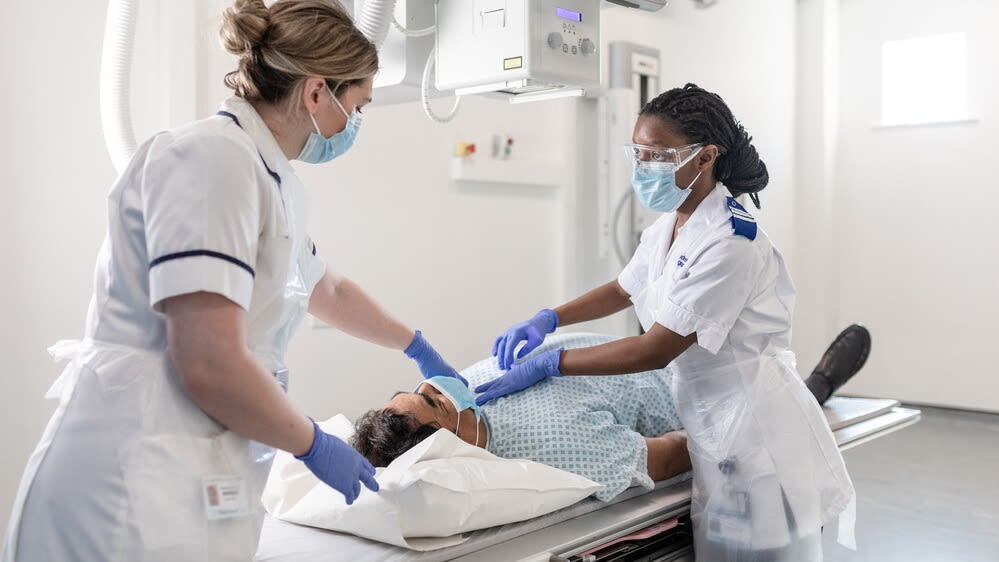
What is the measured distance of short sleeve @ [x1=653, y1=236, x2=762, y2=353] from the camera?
5.76ft

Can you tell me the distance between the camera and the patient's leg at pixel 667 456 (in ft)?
6.47

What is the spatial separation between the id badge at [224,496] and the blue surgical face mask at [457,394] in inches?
26.9

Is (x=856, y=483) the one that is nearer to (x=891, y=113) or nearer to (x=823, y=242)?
(x=823, y=242)

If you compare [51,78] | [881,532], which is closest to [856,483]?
[881,532]

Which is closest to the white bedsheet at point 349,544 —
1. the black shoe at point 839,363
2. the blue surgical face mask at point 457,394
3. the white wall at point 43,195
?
the blue surgical face mask at point 457,394

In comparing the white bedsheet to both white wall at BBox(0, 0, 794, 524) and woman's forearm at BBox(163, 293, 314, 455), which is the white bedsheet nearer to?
woman's forearm at BBox(163, 293, 314, 455)

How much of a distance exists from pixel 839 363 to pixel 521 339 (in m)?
1.41

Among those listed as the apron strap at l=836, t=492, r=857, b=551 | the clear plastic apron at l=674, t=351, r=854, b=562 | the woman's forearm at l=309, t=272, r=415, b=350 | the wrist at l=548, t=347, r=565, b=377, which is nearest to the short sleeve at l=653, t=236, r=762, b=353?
the clear plastic apron at l=674, t=351, r=854, b=562

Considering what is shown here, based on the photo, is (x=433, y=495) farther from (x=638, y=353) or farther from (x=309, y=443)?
(x=638, y=353)

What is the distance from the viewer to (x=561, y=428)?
189cm

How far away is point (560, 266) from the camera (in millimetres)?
4246

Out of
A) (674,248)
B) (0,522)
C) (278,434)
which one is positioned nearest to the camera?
(278,434)

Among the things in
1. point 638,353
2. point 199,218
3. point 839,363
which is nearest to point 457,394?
point 638,353

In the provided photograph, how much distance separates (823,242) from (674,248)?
3849 mm
